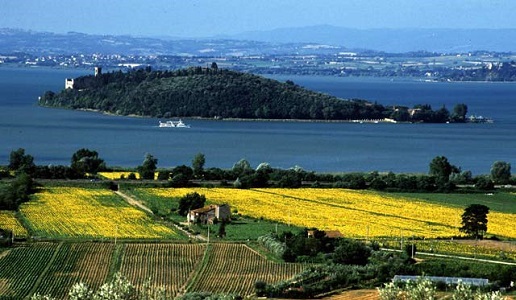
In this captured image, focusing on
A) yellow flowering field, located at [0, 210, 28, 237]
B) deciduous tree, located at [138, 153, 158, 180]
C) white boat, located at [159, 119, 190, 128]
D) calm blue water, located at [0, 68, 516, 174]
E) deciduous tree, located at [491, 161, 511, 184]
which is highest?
yellow flowering field, located at [0, 210, 28, 237]

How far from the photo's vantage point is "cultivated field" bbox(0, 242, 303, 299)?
29.7 meters

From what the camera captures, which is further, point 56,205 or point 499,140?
point 499,140

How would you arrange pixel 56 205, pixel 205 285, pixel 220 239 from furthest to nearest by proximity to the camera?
1. pixel 56 205
2. pixel 220 239
3. pixel 205 285

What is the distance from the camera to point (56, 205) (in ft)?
141

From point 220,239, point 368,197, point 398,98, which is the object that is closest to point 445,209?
point 368,197

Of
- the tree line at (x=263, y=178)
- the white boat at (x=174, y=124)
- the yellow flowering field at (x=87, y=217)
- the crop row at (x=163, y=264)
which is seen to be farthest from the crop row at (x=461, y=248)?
the white boat at (x=174, y=124)

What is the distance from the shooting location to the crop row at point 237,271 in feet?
98.0

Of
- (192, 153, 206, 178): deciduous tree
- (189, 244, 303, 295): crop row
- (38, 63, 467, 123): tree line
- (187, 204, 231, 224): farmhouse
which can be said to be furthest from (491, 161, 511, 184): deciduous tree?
(38, 63, 467, 123): tree line

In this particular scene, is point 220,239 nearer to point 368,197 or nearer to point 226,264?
point 226,264

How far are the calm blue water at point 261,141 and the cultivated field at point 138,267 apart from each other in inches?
1153

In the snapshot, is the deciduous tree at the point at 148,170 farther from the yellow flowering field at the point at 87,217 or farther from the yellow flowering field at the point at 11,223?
the yellow flowering field at the point at 11,223

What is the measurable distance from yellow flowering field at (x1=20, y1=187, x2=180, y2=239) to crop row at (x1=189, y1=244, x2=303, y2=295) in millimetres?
3421

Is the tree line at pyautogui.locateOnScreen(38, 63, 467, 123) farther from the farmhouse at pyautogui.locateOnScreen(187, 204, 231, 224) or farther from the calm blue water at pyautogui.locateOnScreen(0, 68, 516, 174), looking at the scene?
the farmhouse at pyautogui.locateOnScreen(187, 204, 231, 224)

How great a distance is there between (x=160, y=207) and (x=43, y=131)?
4356 cm
